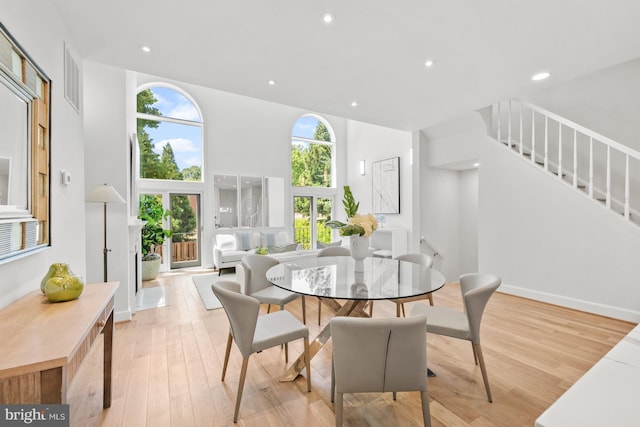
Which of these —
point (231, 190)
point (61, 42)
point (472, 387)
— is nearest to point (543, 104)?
point (472, 387)

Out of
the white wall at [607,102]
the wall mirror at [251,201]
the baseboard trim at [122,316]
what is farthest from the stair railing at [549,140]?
the baseboard trim at [122,316]

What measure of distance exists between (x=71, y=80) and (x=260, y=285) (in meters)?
2.44

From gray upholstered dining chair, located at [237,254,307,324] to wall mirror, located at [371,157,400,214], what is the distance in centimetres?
450

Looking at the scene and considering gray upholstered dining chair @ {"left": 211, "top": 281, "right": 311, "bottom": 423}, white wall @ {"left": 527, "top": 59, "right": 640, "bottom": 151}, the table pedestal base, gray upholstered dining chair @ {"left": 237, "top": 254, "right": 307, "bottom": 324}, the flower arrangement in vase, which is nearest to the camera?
gray upholstered dining chair @ {"left": 211, "top": 281, "right": 311, "bottom": 423}

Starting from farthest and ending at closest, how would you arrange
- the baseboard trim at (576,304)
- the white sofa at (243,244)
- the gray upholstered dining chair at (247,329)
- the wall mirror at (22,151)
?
the white sofa at (243,244)
the baseboard trim at (576,304)
the gray upholstered dining chair at (247,329)
the wall mirror at (22,151)

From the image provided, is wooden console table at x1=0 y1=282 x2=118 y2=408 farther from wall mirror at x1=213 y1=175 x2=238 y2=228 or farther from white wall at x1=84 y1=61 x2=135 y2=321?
wall mirror at x1=213 y1=175 x2=238 y2=228

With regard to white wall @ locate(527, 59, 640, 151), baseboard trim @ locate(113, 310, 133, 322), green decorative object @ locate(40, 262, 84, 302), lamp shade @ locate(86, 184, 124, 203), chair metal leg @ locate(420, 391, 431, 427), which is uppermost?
white wall @ locate(527, 59, 640, 151)

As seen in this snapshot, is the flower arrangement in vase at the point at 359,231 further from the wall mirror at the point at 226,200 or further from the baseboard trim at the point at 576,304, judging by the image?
the wall mirror at the point at 226,200

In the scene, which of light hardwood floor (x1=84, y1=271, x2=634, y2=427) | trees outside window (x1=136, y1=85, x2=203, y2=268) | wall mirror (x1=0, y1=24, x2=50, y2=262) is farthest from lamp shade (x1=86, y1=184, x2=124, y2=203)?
trees outside window (x1=136, y1=85, x2=203, y2=268)

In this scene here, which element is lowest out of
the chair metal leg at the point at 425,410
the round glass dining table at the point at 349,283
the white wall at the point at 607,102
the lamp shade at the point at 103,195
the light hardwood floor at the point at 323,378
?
the light hardwood floor at the point at 323,378

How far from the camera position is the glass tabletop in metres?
1.87

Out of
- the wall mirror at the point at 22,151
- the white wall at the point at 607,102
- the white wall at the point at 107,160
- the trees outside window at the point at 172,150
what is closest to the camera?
the wall mirror at the point at 22,151

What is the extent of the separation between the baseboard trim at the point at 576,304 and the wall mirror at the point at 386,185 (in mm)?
3037

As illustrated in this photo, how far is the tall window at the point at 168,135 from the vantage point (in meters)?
6.34
